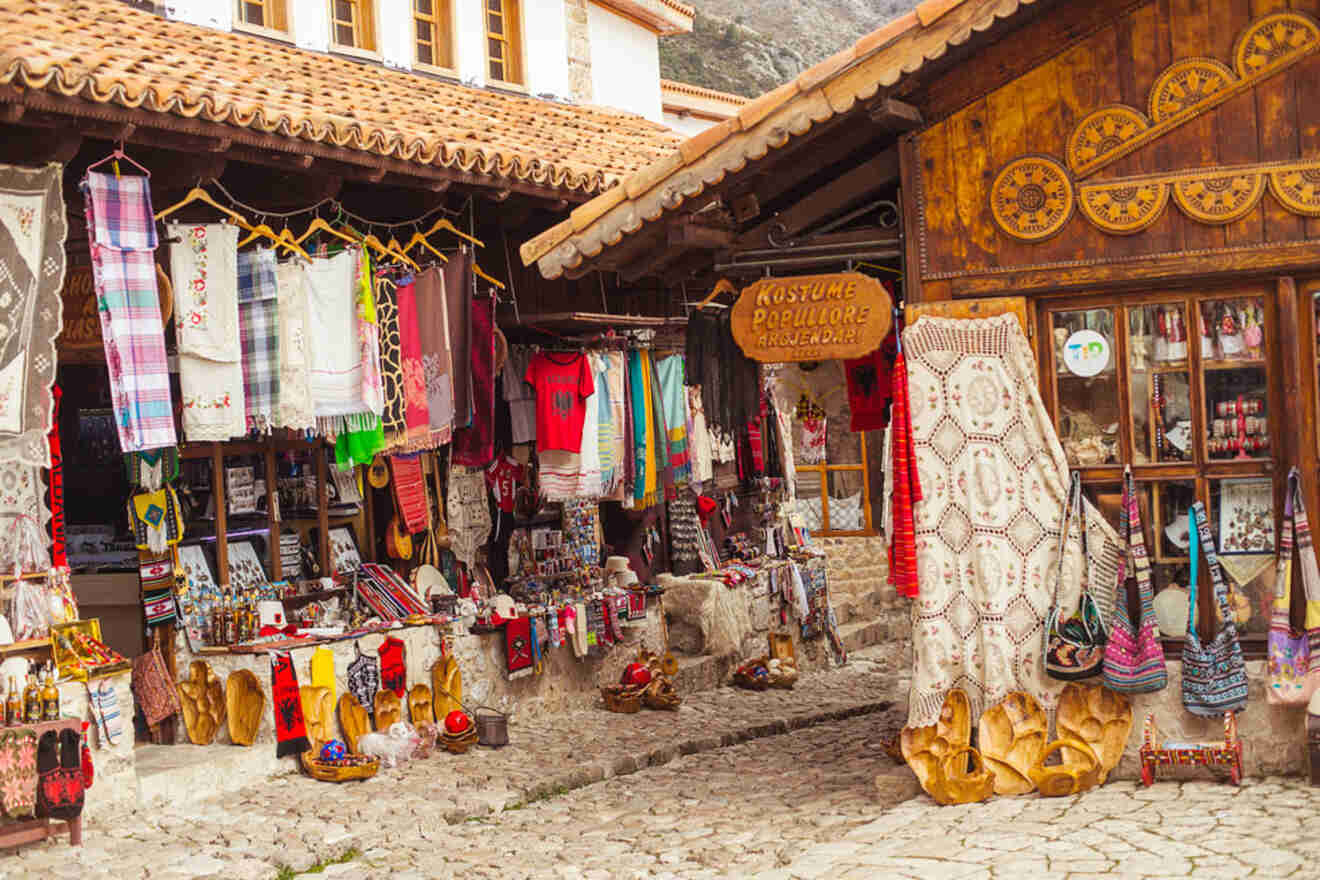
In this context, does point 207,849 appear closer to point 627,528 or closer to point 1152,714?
point 1152,714

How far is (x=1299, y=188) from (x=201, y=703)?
7.19 meters

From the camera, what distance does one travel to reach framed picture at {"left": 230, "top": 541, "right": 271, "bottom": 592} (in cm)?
1009

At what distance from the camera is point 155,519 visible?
9.44 metres

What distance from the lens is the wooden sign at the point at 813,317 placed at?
7469 mm

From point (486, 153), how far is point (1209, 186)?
4808 mm

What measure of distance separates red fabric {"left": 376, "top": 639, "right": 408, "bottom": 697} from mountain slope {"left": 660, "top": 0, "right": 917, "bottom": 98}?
2897cm

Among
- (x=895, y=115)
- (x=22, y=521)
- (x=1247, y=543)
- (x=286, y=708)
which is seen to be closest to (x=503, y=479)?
(x=286, y=708)

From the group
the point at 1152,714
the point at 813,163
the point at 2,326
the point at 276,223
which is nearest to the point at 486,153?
Answer: the point at 276,223

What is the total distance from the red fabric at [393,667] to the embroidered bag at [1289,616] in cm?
585

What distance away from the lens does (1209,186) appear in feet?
23.2

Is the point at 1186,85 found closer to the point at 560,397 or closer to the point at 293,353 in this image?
the point at 293,353

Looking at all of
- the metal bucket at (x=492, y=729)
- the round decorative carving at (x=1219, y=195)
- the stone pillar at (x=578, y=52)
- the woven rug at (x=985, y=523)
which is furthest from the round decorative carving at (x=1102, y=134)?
the stone pillar at (x=578, y=52)

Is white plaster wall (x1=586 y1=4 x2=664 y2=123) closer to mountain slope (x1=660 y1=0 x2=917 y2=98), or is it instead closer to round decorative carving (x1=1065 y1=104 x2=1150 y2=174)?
round decorative carving (x1=1065 y1=104 x2=1150 y2=174)

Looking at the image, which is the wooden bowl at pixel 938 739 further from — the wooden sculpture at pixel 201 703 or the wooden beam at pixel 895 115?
the wooden sculpture at pixel 201 703
